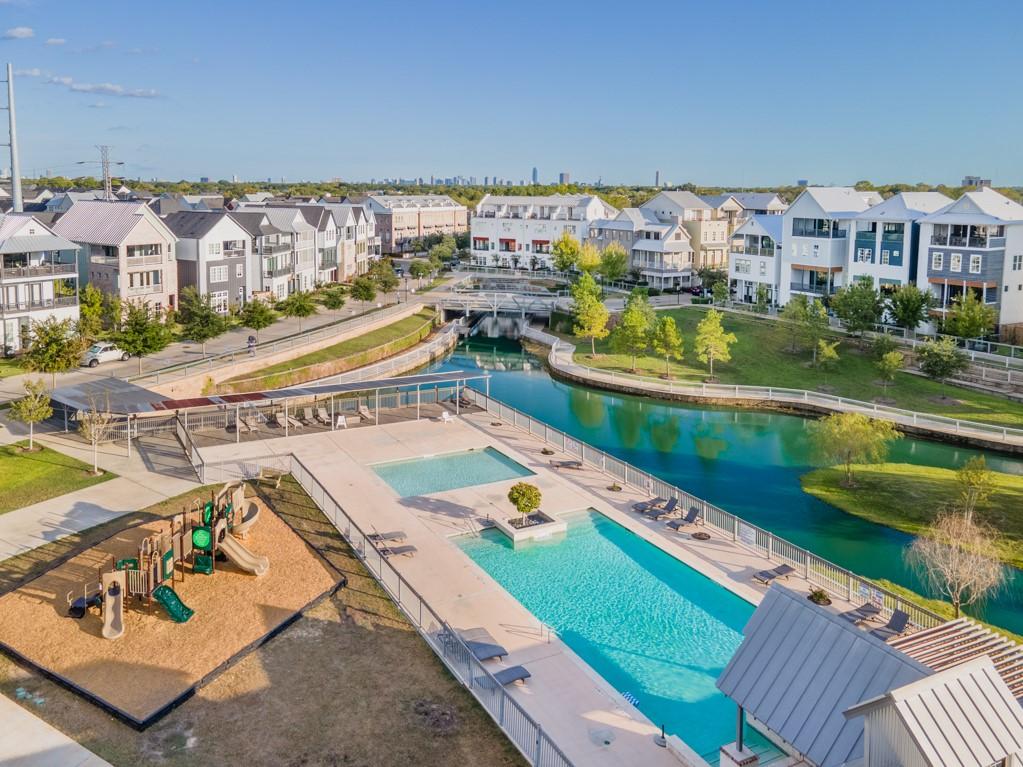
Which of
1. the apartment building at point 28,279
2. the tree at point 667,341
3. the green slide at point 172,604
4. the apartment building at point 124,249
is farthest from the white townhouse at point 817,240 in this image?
the green slide at point 172,604

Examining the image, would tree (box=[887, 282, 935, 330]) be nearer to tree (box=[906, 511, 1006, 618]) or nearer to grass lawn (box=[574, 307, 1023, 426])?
grass lawn (box=[574, 307, 1023, 426])

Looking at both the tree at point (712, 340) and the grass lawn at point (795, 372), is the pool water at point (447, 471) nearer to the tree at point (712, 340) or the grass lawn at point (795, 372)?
the grass lawn at point (795, 372)

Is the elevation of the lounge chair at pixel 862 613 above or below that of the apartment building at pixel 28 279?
below

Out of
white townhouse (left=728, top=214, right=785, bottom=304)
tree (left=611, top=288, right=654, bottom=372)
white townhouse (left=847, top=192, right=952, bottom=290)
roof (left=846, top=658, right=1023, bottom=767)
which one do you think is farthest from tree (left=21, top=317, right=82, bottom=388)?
white townhouse (left=728, top=214, right=785, bottom=304)

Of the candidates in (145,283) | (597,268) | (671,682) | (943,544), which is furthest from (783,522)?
(597,268)

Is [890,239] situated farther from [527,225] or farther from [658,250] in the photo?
[527,225]

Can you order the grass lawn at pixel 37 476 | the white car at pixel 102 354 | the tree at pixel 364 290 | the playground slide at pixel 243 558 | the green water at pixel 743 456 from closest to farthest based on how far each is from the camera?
the playground slide at pixel 243 558 → the green water at pixel 743 456 → the grass lawn at pixel 37 476 → the white car at pixel 102 354 → the tree at pixel 364 290
